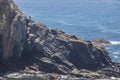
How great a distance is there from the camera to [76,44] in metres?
166

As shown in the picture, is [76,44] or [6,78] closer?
[6,78]

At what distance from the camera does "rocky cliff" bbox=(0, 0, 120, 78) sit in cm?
15400

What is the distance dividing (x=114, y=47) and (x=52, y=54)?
36.6m

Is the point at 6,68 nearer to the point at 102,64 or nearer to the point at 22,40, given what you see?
the point at 22,40

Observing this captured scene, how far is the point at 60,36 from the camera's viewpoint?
169125 millimetres

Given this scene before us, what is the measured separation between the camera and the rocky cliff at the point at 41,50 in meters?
154

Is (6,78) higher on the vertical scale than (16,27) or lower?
lower

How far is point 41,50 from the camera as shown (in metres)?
162

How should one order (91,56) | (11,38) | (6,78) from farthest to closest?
(91,56), (11,38), (6,78)

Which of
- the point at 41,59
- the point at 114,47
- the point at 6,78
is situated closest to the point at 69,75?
the point at 41,59

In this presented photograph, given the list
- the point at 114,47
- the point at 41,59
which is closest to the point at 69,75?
the point at 41,59

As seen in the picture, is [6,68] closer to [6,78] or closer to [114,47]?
[6,78]

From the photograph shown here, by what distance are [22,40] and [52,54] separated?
9.76 m

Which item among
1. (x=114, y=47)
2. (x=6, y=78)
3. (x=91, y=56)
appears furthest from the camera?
(x=114, y=47)
